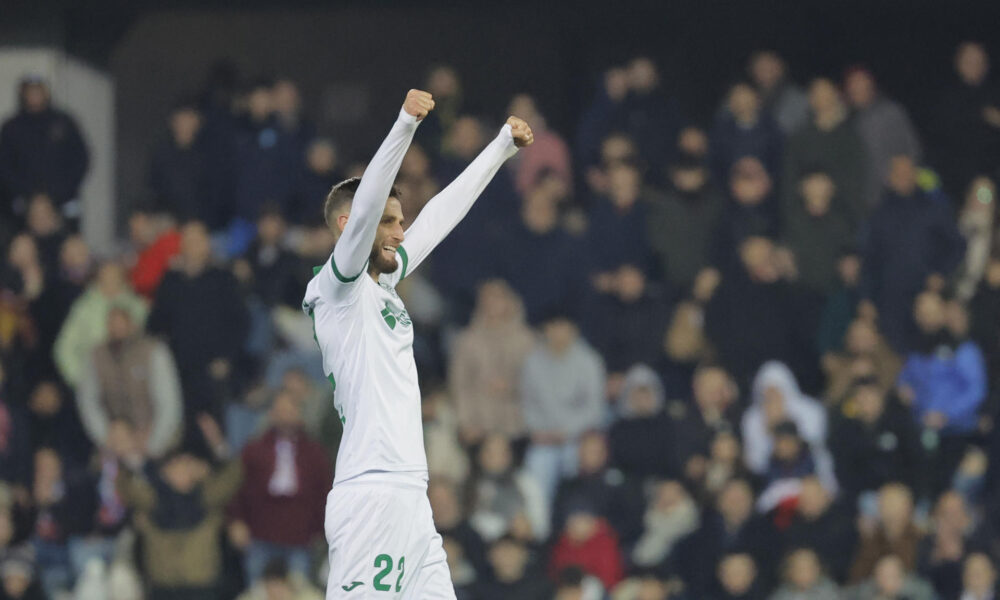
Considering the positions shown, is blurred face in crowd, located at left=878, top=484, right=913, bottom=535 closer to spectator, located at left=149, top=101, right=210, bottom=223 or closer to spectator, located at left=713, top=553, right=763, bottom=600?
spectator, located at left=713, top=553, right=763, bottom=600

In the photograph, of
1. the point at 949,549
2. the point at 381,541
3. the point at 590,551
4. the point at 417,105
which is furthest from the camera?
the point at 590,551

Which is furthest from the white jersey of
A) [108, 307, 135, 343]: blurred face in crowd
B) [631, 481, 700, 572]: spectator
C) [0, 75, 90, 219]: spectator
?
[0, 75, 90, 219]: spectator

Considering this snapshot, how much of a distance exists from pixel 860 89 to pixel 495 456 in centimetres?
417

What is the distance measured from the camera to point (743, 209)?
1443 cm

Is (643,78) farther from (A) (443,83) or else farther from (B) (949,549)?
(B) (949,549)

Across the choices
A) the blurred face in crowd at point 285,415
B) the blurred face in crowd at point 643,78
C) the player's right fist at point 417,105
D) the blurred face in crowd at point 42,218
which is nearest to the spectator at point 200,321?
the blurred face in crowd at point 285,415

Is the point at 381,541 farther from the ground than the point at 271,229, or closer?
closer

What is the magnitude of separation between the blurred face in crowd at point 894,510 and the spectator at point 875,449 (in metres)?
0.36

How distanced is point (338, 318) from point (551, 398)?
21.7 ft

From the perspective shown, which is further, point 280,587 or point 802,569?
point 280,587

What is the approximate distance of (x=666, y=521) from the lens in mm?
13500

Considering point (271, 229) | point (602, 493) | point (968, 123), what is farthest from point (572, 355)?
point (968, 123)

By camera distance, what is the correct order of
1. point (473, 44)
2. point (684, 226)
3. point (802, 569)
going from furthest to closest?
point (473, 44) < point (684, 226) < point (802, 569)

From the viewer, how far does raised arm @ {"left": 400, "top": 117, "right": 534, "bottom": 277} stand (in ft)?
26.3
